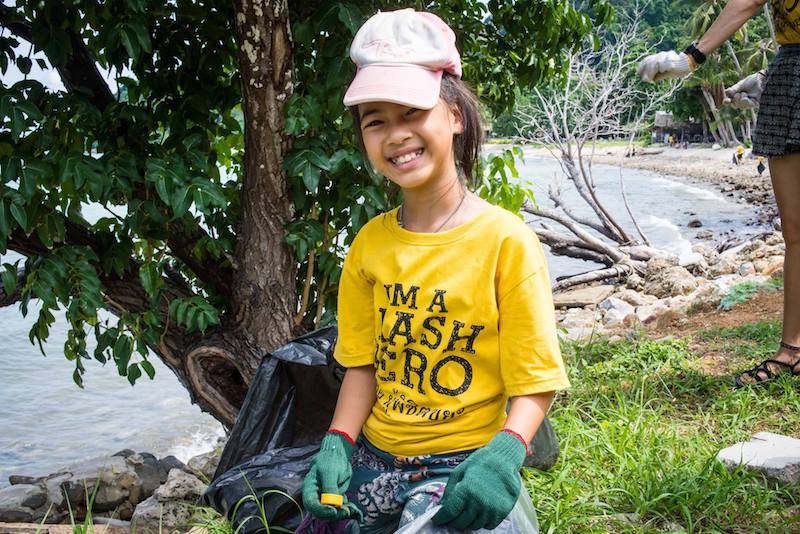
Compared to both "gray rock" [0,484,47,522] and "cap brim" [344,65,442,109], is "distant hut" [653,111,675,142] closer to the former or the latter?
"gray rock" [0,484,47,522]

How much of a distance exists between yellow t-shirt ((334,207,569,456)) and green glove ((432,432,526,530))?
19 centimetres

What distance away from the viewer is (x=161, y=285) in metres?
3.37

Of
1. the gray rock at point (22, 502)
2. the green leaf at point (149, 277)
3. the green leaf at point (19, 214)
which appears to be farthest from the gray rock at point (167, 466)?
the green leaf at point (19, 214)

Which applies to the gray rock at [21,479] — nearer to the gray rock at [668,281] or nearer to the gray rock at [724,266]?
the gray rock at [668,281]

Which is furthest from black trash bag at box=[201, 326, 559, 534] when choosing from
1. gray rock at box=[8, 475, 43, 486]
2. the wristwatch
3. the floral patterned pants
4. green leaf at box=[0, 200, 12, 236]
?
gray rock at box=[8, 475, 43, 486]

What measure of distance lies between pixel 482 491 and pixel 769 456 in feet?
4.65

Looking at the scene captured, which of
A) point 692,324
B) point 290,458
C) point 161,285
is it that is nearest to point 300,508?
point 290,458

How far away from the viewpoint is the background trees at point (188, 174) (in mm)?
2918

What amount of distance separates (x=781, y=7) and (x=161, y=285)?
270cm

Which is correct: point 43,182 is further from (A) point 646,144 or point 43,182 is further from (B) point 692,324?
(A) point 646,144

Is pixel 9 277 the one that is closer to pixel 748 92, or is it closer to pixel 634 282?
pixel 748 92

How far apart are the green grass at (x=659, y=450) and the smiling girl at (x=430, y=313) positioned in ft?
2.14

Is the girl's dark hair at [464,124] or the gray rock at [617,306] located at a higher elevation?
the girl's dark hair at [464,124]

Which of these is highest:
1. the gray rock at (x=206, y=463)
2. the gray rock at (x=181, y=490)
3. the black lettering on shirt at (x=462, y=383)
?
the black lettering on shirt at (x=462, y=383)
